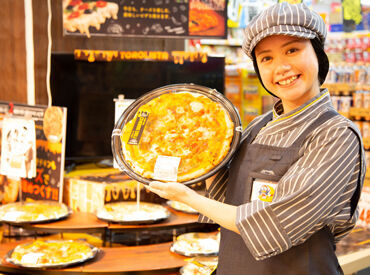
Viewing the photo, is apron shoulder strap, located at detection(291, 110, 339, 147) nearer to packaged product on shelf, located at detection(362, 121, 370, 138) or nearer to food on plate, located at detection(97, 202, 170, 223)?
food on plate, located at detection(97, 202, 170, 223)

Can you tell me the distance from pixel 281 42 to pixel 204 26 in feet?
9.23

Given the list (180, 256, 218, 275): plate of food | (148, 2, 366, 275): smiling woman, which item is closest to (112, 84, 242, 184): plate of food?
(148, 2, 366, 275): smiling woman

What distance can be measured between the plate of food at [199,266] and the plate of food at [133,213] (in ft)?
→ 1.78

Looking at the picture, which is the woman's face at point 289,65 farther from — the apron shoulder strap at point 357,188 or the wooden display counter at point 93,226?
the wooden display counter at point 93,226

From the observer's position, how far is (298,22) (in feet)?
4.50

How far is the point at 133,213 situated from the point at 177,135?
1438 mm

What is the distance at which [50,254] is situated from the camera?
2.67 metres

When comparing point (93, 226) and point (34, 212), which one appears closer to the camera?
point (93, 226)

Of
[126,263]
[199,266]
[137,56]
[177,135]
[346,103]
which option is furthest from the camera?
[346,103]

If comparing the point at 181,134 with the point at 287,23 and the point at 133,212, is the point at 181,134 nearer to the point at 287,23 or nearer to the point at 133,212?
the point at 287,23

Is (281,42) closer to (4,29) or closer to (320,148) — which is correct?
(320,148)

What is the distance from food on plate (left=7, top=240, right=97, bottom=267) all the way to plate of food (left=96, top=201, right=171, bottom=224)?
0.85 ft

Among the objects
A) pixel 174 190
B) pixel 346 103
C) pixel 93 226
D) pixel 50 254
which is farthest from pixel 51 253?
pixel 346 103

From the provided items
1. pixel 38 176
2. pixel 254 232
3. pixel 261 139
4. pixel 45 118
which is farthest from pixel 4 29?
pixel 254 232
